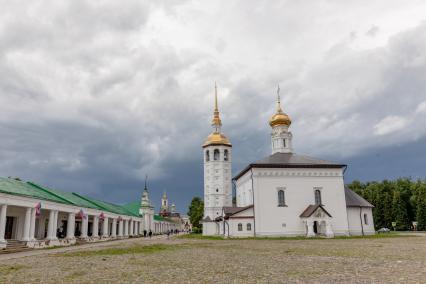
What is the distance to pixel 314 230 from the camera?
42.4 meters

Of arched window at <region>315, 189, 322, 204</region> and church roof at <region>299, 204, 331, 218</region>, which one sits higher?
arched window at <region>315, 189, 322, 204</region>

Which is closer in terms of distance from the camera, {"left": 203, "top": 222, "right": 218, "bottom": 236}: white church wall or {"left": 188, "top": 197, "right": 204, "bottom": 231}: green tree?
{"left": 203, "top": 222, "right": 218, "bottom": 236}: white church wall

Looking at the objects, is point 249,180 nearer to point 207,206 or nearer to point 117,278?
point 207,206

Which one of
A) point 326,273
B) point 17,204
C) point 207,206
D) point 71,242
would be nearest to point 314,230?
point 207,206

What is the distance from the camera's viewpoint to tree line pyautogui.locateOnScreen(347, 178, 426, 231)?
61.6 meters

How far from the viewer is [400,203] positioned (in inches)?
2598

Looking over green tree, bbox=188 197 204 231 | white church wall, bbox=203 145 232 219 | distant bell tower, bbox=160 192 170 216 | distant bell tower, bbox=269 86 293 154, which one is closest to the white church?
distant bell tower, bbox=269 86 293 154

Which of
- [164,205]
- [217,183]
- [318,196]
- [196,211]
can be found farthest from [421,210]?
[164,205]

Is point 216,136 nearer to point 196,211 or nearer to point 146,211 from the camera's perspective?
point 196,211

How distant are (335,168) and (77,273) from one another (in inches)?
1502

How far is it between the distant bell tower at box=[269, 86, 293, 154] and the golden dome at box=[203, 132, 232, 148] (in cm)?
1043

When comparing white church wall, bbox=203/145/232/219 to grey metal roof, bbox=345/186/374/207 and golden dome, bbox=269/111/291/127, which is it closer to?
golden dome, bbox=269/111/291/127

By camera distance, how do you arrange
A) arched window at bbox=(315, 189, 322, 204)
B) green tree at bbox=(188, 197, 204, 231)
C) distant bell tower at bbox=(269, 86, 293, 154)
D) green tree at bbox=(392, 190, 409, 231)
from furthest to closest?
green tree at bbox=(188, 197, 204, 231), green tree at bbox=(392, 190, 409, 231), distant bell tower at bbox=(269, 86, 293, 154), arched window at bbox=(315, 189, 322, 204)

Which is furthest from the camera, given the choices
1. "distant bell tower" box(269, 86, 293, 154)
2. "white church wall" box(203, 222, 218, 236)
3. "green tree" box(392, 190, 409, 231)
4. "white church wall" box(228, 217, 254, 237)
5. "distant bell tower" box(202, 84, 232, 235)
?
"green tree" box(392, 190, 409, 231)
